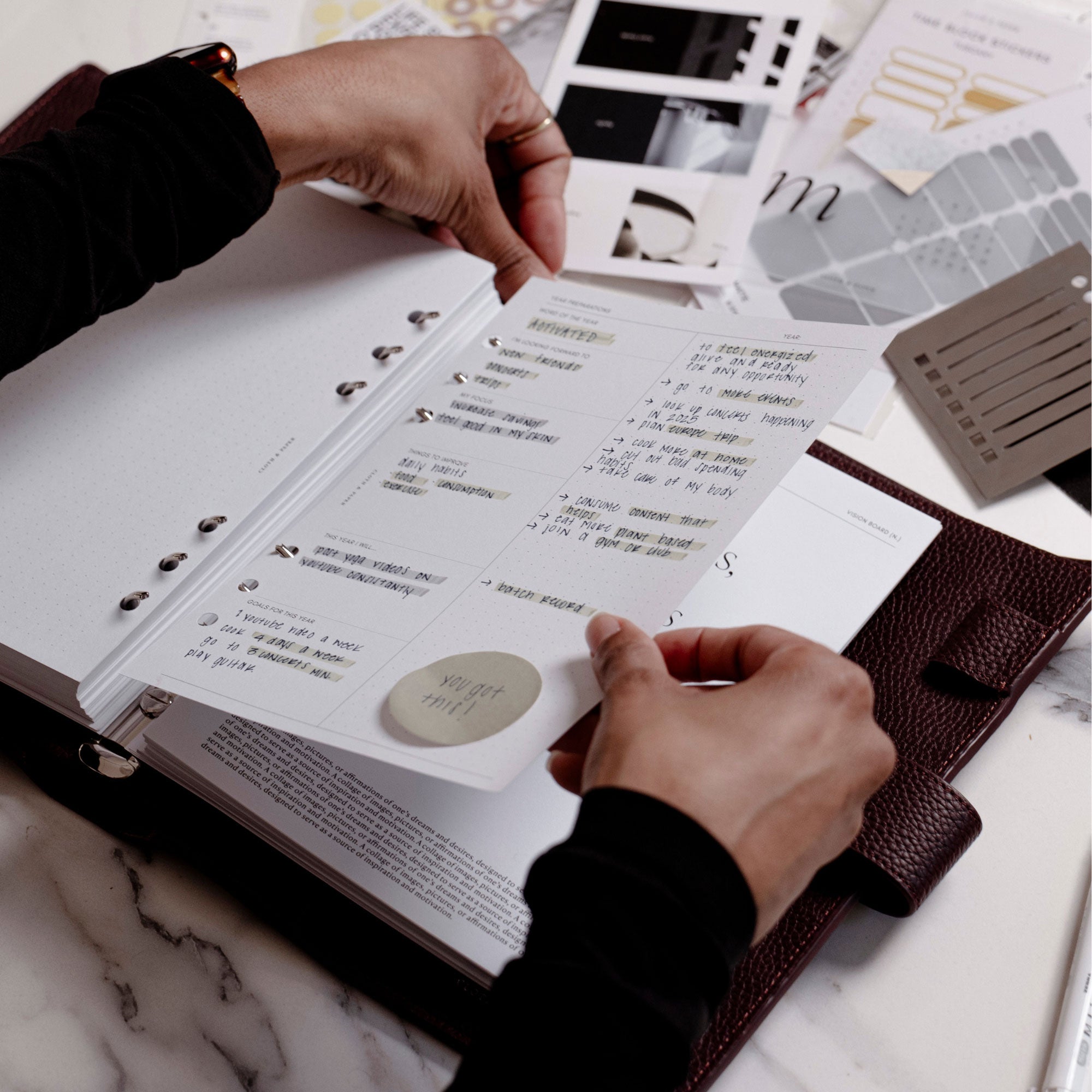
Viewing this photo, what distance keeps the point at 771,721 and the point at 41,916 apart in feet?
1.39

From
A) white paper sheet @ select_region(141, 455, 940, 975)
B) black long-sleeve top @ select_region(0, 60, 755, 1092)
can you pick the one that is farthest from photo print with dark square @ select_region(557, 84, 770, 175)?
black long-sleeve top @ select_region(0, 60, 755, 1092)

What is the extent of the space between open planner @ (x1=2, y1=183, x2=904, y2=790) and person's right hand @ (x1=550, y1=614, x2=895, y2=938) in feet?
0.12

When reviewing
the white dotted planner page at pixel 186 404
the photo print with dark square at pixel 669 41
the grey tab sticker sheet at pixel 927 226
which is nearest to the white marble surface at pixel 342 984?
the white dotted planner page at pixel 186 404

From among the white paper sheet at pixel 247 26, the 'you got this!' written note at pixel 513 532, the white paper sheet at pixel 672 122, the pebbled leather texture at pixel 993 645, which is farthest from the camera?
the white paper sheet at pixel 247 26

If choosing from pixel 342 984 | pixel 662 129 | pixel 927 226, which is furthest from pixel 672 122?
pixel 342 984

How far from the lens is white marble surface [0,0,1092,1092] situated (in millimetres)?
517

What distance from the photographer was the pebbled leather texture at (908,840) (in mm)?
522

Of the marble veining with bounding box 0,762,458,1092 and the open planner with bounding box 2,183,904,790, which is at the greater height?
the open planner with bounding box 2,183,904,790

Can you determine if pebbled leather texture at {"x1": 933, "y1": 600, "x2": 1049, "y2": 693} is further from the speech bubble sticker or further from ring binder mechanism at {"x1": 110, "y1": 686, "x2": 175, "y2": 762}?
ring binder mechanism at {"x1": 110, "y1": 686, "x2": 175, "y2": 762}

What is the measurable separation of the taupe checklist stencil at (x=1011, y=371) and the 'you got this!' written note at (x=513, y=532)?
26 centimetres

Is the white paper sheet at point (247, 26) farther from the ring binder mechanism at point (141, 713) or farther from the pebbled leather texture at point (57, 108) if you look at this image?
the ring binder mechanism at point (141, 713)

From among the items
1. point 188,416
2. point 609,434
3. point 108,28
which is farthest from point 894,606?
point 108,28

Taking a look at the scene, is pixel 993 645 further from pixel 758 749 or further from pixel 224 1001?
pixel 224 1001

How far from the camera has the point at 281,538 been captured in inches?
22.9
